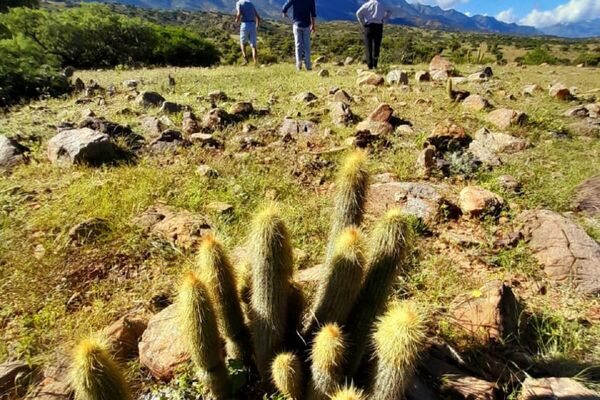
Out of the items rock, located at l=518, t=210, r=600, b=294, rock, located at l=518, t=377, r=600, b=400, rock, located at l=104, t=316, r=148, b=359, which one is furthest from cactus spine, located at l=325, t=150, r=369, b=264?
rock, located at l=518, t=210, r=600, b=294

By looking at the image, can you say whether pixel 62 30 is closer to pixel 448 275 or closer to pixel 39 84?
pixel 39 84

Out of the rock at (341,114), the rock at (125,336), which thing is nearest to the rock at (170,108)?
the rock at (341,114)

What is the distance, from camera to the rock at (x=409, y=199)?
412 centimetres

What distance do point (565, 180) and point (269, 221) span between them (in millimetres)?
4293

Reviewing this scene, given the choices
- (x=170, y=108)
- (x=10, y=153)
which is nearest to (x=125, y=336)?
(x=10, y=153)

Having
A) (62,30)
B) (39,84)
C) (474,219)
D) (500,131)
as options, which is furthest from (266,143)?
(62,30)

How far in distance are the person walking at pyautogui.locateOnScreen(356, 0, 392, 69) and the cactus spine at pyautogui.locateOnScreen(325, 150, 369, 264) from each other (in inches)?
372

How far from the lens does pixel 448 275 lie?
3.36 m

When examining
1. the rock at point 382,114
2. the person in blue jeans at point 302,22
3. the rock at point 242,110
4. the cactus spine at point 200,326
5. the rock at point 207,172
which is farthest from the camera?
the person in blue jeans at point 302,22

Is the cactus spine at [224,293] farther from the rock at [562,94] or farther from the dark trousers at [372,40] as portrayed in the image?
the dark trousers at [372,40]

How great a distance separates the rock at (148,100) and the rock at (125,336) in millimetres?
5561

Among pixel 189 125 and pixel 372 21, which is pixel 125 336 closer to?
pixel 189 125

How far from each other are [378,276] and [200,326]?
91cm

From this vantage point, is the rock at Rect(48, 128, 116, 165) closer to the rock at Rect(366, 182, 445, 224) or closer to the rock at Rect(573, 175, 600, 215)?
the rock at Rect(366, 182, 445, 224)
